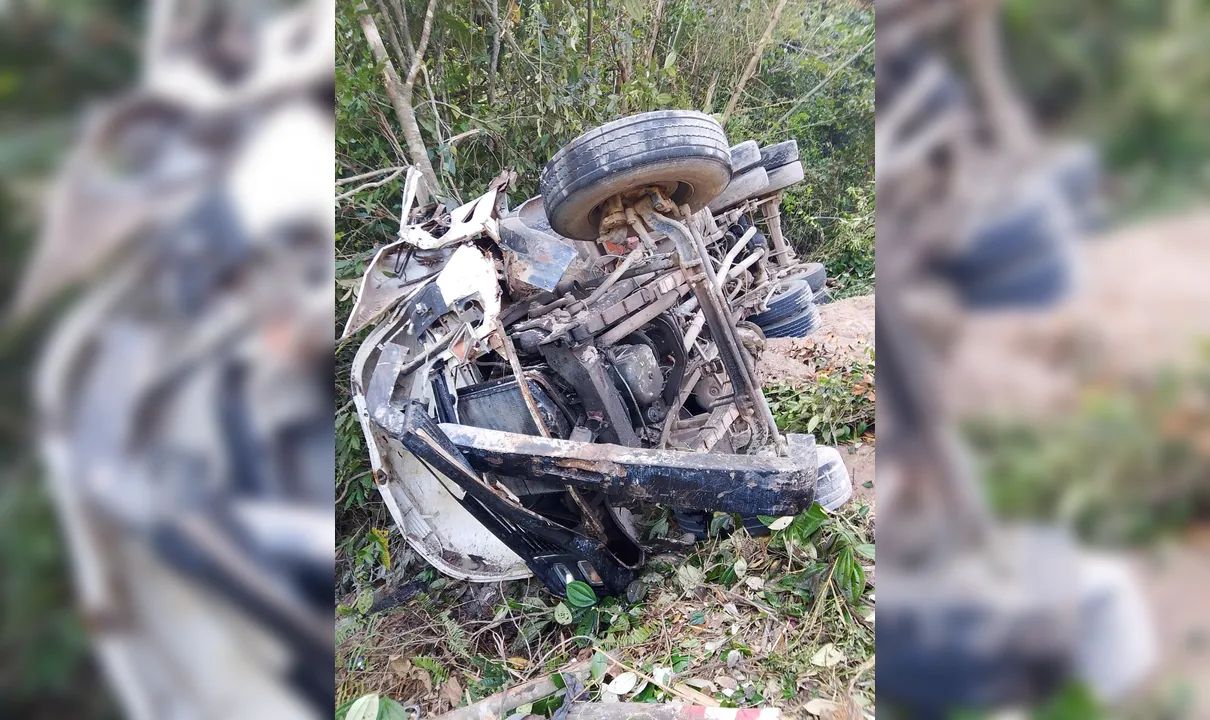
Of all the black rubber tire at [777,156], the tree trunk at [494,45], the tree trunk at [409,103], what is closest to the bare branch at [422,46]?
the tree trunk at [409,103]

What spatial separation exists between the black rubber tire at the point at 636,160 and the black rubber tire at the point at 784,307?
2.29 metres

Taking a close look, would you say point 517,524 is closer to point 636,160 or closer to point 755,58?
point 636,160

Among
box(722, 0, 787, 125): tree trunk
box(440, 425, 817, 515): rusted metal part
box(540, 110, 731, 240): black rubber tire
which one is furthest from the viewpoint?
box(722, 0, 787, 125): tree trunk

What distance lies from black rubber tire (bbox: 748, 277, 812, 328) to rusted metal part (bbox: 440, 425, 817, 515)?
272 cm

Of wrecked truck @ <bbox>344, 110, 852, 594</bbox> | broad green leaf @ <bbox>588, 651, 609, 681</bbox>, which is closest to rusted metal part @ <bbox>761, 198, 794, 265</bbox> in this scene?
wrecked truck @ <bbox>344, 110, 852, 594</bbox>

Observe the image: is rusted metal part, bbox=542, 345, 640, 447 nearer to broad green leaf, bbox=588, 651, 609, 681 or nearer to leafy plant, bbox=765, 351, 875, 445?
broad green leaf, bbox=588, 651, 609, 681

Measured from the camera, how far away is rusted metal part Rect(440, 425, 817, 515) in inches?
74.9

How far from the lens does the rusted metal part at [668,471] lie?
190cm
